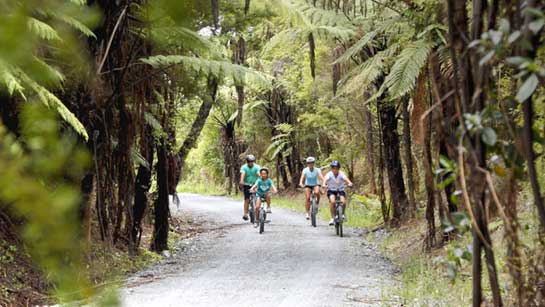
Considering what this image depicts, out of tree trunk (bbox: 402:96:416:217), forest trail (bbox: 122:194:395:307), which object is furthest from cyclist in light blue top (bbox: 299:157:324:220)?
tree trunk (bbox: 402:96:416:217)

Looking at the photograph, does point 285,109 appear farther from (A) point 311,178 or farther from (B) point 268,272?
(B) point 268,272

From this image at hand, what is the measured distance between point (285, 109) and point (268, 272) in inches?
782

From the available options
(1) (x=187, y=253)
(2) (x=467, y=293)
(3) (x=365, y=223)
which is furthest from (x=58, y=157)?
(3) (x=365, y=223)

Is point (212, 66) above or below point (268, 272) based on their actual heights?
above

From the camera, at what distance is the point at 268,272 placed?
934 centimetres

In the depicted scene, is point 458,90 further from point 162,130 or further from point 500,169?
point 162,130

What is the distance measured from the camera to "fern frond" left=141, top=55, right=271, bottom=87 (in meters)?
8.42

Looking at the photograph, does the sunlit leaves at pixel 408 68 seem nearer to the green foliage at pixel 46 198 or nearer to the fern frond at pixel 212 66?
the fern frond at pixel 212 66

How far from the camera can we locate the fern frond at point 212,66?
8422 millimetres

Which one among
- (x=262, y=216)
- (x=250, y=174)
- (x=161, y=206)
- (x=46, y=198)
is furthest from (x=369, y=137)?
(x=46, y=198)

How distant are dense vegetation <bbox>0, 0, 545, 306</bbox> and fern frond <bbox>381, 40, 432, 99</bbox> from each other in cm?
3

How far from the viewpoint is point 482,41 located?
→ 1.95 m

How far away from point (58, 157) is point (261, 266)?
378 inches

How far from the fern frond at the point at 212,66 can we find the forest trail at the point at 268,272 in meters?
2.69
